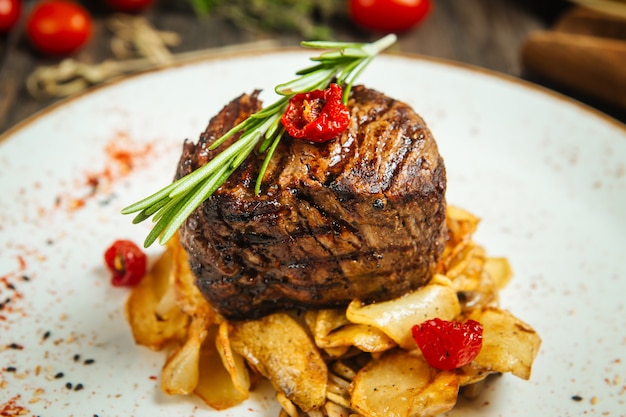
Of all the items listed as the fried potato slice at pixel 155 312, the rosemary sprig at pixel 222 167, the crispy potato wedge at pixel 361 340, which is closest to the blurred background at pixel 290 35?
the fried potato slice at pixel 155 312

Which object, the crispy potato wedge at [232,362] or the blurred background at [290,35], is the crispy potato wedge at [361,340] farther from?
the blurred background at [290,35]

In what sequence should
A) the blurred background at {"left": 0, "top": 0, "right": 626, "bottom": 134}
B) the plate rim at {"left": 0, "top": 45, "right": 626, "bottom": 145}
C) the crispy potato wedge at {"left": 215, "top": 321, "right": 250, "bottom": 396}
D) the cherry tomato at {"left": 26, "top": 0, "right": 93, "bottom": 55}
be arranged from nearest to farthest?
the crispy potato wedge at {"left": 215, "top": 321, "right": 250, "bottom": 396} < the plate rim at {"left": 0, "top": 45, "right": 626, "bottom": 145} < the blurred background at {"left": 0, "top": 0, "right": 626, "bottom": 134} < the cherry tomato at {"left": 26, "top": 0, "right": 93, "bottom": 55}

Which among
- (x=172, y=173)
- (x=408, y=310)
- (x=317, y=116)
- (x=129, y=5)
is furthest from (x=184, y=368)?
(x=129, y=5)

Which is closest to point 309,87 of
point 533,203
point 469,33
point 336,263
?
point 336,263

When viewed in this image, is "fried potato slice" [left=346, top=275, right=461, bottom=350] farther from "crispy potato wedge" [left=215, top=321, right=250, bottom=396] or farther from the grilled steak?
"crispy potato wedge" [left=215, top=321, right=250, bottom=396]

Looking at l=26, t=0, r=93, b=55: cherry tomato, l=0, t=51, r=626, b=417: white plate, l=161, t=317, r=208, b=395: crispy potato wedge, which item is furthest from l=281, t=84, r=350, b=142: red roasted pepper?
l=26, t=0, r=93, b=55: cherry tomato

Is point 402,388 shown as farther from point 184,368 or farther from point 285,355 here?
point 184,368
